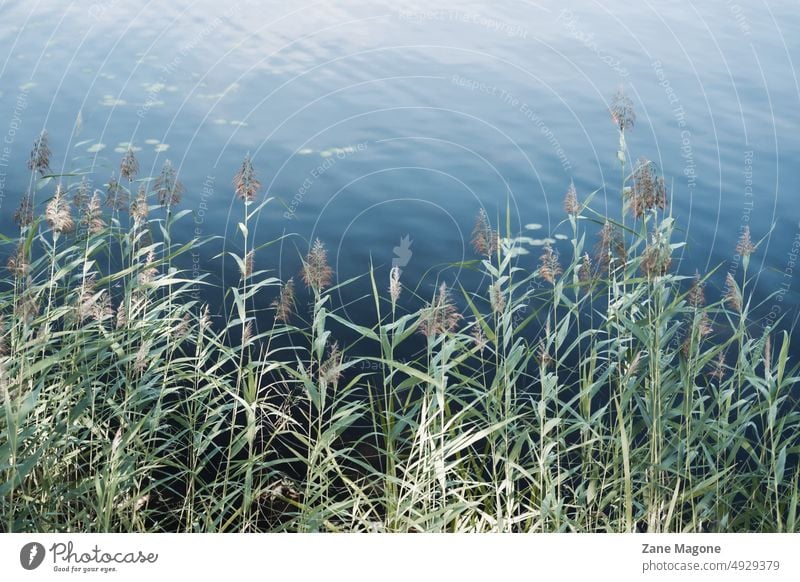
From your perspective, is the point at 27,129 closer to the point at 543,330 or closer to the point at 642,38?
the point at 543,330

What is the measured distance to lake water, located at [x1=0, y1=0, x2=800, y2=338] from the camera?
3.90 m

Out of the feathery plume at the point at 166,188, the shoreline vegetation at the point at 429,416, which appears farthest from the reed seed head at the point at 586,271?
the feathery plume at the point at 166,188

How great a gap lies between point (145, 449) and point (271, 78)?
2623 millimetres

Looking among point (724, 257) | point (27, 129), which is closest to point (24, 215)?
point (27, 129)

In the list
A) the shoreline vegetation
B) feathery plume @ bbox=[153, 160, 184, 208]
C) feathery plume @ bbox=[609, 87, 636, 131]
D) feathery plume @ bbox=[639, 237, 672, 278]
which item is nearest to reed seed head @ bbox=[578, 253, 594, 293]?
the shoreline vegetation

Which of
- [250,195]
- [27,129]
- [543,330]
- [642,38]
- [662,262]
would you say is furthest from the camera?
[642,38]

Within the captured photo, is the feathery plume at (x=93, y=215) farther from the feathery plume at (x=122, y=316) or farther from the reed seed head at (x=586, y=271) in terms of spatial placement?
the reed seed head at (x=586, y=271)

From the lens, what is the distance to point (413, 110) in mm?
4551

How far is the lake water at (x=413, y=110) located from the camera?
3.90m

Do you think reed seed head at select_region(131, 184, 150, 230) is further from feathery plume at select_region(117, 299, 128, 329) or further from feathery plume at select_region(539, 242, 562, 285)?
feathery plume at select_region(539, 242, 562, 285)

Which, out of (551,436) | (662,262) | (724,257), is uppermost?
(662,262)

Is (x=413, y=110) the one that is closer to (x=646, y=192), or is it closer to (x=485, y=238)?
(x=485, y=238)

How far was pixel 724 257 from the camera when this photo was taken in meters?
3.65

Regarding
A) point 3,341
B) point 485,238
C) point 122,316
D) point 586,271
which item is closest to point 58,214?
point 122,316
